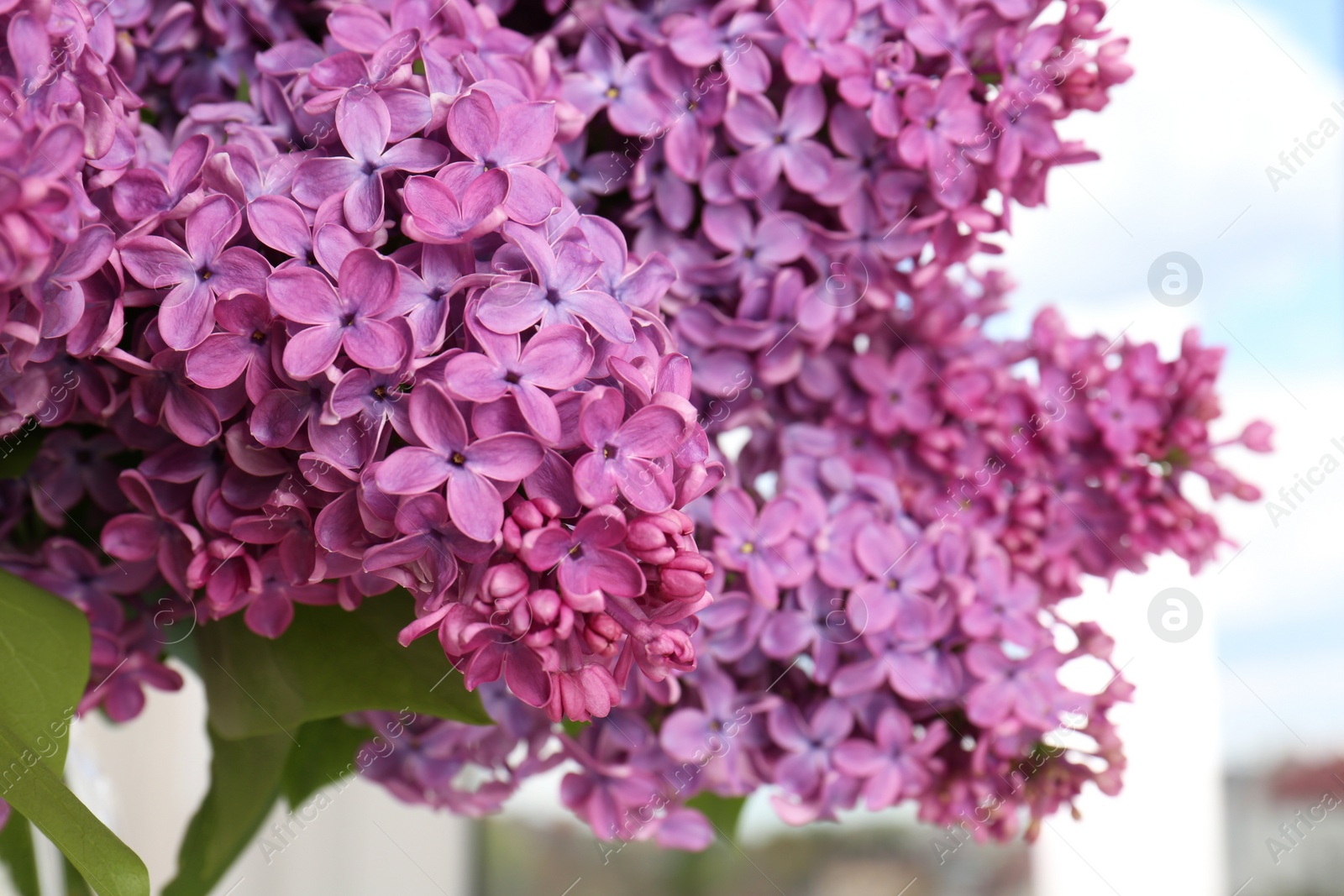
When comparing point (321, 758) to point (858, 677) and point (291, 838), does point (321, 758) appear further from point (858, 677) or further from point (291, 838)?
point (291, 838)

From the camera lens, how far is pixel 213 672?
0.37 m

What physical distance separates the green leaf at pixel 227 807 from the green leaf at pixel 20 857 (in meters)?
0.06

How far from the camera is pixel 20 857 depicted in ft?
1.36

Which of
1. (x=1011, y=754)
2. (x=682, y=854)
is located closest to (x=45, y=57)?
(x=1011, y=754)

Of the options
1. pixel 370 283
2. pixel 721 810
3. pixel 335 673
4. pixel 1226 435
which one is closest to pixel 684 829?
pixel 721 810

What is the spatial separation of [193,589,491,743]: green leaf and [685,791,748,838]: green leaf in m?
0.18

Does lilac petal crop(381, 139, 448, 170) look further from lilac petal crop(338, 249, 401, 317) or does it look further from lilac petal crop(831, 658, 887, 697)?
lilac petal crop(831, 658, 887, 697)

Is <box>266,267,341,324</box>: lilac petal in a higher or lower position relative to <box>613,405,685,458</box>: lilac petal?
lower

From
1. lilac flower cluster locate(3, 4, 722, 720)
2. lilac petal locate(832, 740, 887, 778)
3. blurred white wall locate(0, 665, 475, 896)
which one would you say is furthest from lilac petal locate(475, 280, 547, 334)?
blurred white wall locate(0, 665, 475, 896)

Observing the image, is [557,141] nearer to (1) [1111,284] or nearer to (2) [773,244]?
(2) [773,244]

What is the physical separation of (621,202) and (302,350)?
0.55 feet

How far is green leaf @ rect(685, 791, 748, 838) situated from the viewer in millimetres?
482
